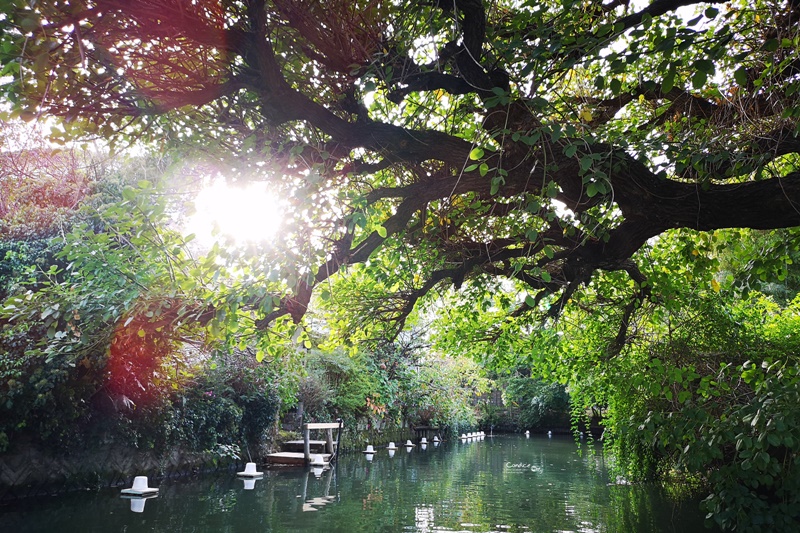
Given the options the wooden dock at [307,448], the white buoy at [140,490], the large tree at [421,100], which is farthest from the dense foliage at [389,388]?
the large tree at [421,100]

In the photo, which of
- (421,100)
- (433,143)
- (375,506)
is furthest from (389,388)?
(433,143)

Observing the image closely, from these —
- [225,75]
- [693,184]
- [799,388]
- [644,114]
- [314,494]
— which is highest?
[644,114]

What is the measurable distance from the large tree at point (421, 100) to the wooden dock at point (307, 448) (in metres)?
10.0

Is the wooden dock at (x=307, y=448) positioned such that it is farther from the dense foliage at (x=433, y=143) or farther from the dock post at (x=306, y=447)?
the dense foliage at (x=433, y=143)

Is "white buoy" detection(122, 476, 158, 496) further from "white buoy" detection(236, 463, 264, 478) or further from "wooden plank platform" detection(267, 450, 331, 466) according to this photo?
"wooden plank platform" detection(267, 450, 331, 466)

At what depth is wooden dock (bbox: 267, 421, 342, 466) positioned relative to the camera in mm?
13562

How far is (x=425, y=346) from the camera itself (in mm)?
20641

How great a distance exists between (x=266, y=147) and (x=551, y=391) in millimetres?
27609

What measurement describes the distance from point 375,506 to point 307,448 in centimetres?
530

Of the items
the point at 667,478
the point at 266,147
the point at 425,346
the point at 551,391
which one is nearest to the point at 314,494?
the point at 667,478

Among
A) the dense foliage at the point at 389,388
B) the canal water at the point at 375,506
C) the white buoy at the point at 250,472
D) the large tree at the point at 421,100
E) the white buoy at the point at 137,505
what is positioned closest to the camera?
the large tree at the point at 421,100

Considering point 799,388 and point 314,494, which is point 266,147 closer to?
point 799,388

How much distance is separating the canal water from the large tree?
4.27m

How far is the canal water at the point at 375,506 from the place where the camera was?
732 centimetres
